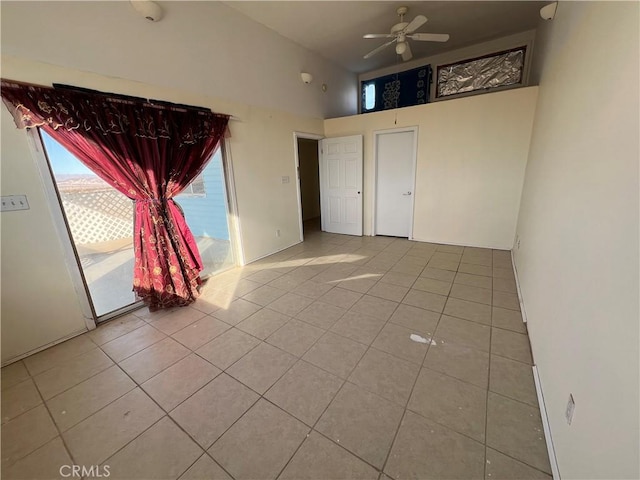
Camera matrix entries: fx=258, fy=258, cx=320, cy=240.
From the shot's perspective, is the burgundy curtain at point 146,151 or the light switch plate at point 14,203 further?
the burgundy curtain at point 146,151

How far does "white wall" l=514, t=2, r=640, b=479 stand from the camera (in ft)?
2.48

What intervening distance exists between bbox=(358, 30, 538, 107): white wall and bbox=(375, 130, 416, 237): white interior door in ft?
4.89

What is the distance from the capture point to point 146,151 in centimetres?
251

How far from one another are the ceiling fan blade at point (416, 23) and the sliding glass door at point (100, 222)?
2735 mm

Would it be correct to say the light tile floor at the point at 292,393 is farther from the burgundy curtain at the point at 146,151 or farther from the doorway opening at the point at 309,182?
the doorway opening at the point at 309,182

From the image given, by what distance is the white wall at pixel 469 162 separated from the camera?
3.63m

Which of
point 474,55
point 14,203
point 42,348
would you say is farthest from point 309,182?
point 42,348

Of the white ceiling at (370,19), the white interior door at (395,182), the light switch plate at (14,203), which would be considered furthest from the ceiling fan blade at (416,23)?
the light switch plate at (14,203)

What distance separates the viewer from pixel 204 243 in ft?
12.5

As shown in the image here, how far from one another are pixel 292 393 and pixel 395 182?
13.2 feet

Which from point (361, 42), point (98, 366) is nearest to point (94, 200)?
point (98, 366)

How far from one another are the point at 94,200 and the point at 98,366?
145cm

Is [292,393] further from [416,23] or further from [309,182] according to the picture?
[309,182]
